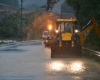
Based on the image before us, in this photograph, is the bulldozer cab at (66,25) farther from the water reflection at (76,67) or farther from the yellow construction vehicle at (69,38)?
the water reflection at (76,67)

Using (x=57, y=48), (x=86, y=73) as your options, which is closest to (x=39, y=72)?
(x=86, y=73)

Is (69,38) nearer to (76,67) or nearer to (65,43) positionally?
(65,43)

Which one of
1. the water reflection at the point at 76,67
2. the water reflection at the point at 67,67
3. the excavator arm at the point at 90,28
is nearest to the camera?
the water reflection at the point at 67,67

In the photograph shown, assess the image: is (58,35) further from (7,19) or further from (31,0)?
(31,0)

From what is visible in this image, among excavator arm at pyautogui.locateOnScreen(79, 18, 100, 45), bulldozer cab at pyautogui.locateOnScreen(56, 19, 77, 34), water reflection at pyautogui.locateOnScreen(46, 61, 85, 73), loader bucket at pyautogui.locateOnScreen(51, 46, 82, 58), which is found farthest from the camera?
bulldozer cab at pyautogui.locateOnScreen(56, 19, 77, 34)

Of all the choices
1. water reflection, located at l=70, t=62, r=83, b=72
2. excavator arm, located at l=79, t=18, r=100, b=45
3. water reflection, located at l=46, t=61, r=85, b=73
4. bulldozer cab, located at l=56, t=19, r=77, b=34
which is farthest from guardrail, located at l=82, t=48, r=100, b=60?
water reflection, located at l=46, t=61, r=85, b=73

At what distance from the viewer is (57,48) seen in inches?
1113

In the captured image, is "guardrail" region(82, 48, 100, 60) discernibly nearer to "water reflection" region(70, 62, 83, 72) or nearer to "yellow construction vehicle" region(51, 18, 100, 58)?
"yellow construction vehicle" region(51, 18, 100, 58)

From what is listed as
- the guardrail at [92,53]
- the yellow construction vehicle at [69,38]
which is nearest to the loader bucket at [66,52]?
the yellow construction vehicle at [69,38]

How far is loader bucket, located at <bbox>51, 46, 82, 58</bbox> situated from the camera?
92.0 feet

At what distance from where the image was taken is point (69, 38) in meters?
31.1

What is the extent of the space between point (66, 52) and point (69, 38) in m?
3.09

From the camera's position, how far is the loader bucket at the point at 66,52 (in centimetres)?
2803

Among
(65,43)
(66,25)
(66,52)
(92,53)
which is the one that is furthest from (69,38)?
(92,53)
